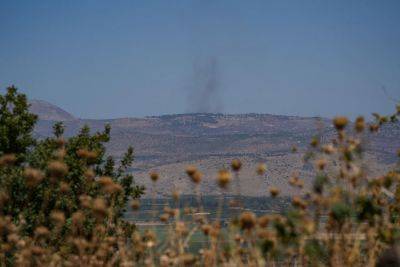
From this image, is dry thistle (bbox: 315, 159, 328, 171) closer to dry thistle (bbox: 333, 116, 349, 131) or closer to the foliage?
dry thistle (bbox: 333, 116, 349, 131)

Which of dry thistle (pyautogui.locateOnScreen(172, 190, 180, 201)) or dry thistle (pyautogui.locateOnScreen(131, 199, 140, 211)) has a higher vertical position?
dry thistle (pyautogui.locateOnScreen(172, 190, 180, 201))

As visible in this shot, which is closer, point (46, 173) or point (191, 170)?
point (191, 170)

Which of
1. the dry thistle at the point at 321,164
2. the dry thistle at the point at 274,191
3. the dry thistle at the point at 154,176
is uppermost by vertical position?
the dry thistle at the point at 321,164

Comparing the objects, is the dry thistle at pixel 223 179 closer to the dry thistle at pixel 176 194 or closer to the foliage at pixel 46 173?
the dry thistle at pixel 176 194

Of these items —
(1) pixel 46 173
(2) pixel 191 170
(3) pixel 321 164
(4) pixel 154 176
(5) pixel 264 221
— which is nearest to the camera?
(5) pixel 264 221

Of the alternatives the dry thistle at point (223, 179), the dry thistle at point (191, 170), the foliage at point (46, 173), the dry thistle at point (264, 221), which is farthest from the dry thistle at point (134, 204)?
the foliage at point (46, 173)

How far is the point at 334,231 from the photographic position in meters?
5.00

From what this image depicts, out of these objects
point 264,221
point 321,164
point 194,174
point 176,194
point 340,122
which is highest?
point 340,122

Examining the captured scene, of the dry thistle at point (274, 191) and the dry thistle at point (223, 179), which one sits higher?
the dry thistle at point (223, 179)

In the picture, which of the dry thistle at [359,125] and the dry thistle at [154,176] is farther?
the dry thistle at [154,176]

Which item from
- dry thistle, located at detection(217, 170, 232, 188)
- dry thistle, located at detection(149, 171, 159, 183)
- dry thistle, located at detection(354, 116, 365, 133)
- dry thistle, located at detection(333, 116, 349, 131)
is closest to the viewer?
dry thistle, located at detection(217, 170, 232, 188)

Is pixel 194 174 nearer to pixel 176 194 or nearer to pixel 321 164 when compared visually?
pixel 176 194

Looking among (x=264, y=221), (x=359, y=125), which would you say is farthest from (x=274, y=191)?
(x=359, y=125)

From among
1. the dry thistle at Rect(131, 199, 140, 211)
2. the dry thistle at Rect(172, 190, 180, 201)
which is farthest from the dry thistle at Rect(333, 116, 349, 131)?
the dry thistle at Rect(131, 199, 140, 211)
